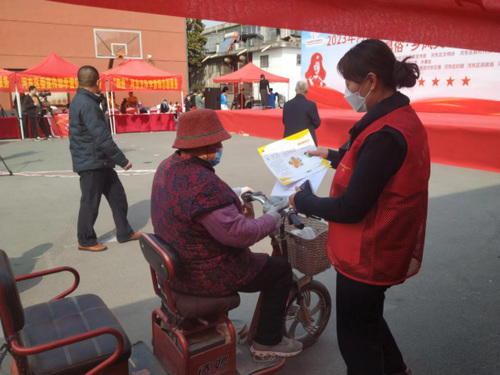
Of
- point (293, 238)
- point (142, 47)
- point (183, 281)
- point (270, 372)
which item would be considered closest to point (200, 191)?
point (183, 281)

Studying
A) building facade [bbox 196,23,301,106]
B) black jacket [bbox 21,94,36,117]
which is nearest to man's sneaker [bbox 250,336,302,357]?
black jacket [bbox 21,94,36,117]

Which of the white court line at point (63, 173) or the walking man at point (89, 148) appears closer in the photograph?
the walking man at point (89, 148)

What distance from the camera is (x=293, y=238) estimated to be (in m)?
2.33

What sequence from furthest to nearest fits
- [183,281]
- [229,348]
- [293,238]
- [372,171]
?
[293,238]
[229,348]
[183,281]
[372,171]

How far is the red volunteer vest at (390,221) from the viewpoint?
164 centimetres

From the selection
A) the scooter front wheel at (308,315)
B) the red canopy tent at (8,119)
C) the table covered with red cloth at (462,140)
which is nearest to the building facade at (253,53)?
the red canopy tent at (8,119)

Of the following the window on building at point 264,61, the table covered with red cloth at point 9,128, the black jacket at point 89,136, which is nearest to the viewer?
the black jacket at point 89,136

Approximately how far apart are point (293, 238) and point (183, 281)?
0.68 m

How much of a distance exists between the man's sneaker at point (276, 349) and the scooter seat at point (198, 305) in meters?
0.45

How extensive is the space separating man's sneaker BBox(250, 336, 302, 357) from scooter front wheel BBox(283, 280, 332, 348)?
0.14 metres

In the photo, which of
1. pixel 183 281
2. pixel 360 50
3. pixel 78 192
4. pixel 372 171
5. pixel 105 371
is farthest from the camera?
pixel 78 192

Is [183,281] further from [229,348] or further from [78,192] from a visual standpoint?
[78,192]

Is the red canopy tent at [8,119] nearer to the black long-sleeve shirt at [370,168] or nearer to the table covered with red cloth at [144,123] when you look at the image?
the table covered with red cloth at [144,123]

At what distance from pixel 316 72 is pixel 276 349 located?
1452cm
